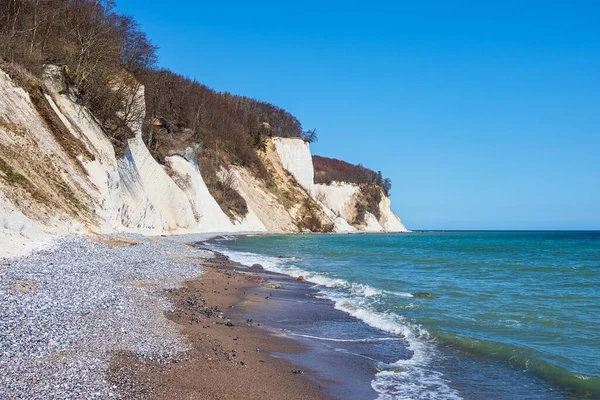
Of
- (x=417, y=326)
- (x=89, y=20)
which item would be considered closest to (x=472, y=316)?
(x=417, y=326)

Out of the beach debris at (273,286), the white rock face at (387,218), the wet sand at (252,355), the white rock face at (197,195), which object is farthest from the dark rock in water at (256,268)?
the white rock face at (387,218)

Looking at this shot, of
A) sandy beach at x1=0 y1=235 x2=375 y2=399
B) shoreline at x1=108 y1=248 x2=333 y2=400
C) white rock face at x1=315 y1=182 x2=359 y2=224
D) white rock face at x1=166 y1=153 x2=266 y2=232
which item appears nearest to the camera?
sandy beach at x1=0 y1=235 x2=375 y2=399

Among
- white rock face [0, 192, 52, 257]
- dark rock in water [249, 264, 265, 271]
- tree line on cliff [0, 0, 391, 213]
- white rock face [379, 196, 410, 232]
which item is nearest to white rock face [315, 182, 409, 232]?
white rock face [379, 196, 410, 232]

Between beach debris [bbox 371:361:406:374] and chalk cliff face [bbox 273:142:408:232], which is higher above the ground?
chalk cliff face [bbox 273:142:408:232]

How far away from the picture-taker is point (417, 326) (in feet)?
32.4

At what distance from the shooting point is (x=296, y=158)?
8194 cm

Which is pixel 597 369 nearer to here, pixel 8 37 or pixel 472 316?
pixel 472 316

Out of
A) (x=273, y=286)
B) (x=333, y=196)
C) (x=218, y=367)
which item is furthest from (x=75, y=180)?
(x=333, y=196)

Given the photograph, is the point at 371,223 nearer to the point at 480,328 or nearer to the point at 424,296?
the point at 424,296

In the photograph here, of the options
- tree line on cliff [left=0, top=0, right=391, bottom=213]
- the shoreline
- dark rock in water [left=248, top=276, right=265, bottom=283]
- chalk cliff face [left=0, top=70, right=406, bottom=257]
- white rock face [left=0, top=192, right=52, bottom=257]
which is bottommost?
dark rock in water [left=248, top=276, right=265, bottom=283]

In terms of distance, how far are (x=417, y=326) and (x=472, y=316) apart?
209 cm

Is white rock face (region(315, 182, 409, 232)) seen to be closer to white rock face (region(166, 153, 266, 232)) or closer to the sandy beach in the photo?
white rock face (region(166, 153, 266, 232))

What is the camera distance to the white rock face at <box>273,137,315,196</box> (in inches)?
3174

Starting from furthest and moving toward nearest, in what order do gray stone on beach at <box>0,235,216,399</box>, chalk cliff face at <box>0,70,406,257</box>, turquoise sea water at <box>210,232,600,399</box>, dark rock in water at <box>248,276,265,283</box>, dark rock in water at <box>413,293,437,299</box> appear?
dark rock in water at <box>248,276,265,283</box> → dark rock in water at <box>413,293,437,299</box> → chalk cliff face at <box>0,70,406,257</box> → turquoise sea water at <box>210,232,600,399</box> → gray stone on beach at <box>0,235,216,399</box>
